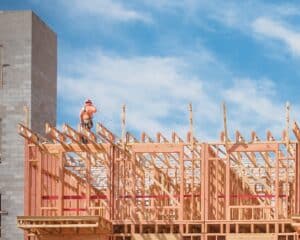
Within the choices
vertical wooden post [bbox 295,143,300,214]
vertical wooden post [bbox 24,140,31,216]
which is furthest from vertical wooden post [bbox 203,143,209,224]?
vertical wooden post [bbox 24,140,31,216]

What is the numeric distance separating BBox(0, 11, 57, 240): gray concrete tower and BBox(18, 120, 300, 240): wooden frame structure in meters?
8.81

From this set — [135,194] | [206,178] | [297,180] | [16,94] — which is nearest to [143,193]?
[135,194]

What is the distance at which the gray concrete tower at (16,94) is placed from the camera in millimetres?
51656

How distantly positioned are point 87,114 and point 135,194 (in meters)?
4.34

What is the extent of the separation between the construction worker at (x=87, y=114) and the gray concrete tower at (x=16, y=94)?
31.2ft

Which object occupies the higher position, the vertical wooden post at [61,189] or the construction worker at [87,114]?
the construction worker at [87,114]

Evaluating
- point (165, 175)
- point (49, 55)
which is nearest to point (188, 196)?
point (165, 175)

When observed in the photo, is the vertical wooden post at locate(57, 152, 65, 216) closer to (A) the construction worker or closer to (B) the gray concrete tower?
(A) the construction worker

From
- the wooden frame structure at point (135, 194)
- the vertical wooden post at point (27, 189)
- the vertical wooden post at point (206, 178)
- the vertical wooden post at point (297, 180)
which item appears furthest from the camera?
the vertical wooden post at point (27, 189)

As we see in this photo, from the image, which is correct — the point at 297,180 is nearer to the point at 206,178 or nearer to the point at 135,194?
the point at 206,178

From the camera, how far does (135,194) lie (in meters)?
41.4

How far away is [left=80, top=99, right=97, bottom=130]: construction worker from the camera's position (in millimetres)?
43219

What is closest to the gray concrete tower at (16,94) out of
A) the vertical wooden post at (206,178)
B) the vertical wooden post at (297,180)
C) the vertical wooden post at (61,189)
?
the vertical wooden post at (61,189)

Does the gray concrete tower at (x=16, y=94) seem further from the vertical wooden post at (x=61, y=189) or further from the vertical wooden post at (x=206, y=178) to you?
the vertical wooden post at (x=206, y=178)
